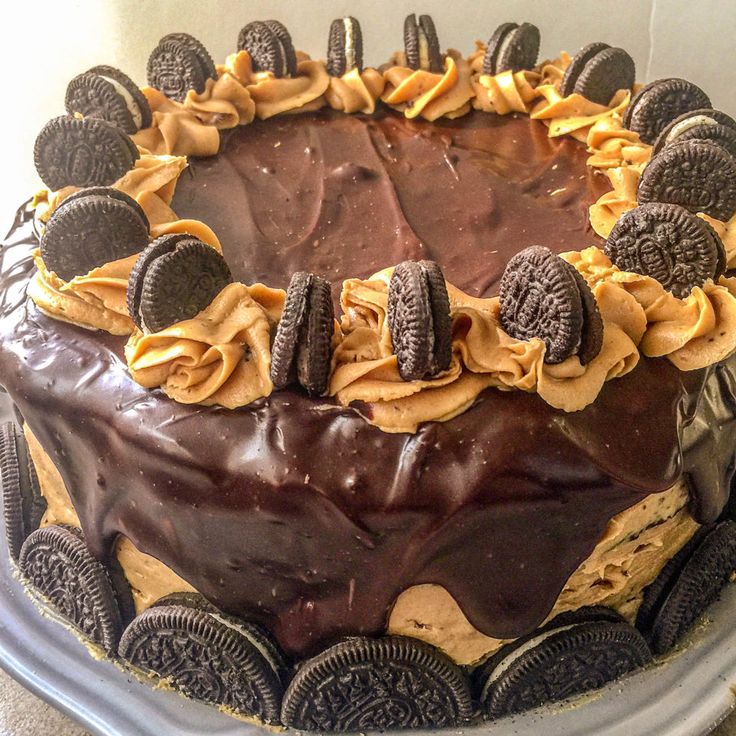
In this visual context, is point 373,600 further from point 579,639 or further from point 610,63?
point 610,63

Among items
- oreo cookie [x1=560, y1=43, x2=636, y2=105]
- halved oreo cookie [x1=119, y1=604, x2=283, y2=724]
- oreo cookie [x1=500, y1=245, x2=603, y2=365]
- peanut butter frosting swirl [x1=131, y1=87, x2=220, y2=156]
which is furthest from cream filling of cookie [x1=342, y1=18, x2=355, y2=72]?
halved oreo cookie [x1=119, y1=604, x2=283, y2=724]

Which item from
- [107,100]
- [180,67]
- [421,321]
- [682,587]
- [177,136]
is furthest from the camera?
[180,67]

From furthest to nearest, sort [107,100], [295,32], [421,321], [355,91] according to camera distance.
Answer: [295,32]
[355,91]
[107,100]
[421,321]

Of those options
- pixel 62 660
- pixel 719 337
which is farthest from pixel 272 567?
pixel 719 337

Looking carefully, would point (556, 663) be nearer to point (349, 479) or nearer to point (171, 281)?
point (349, 479)

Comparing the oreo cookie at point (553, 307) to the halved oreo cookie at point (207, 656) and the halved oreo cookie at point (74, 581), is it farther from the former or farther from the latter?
the halved oreo cookie at point (74, 581)

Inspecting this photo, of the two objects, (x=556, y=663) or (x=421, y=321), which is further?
(x=556, y=663)

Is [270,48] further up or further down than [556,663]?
further up

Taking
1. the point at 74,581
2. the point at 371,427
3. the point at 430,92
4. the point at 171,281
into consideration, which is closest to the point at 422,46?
the point at 430,92
